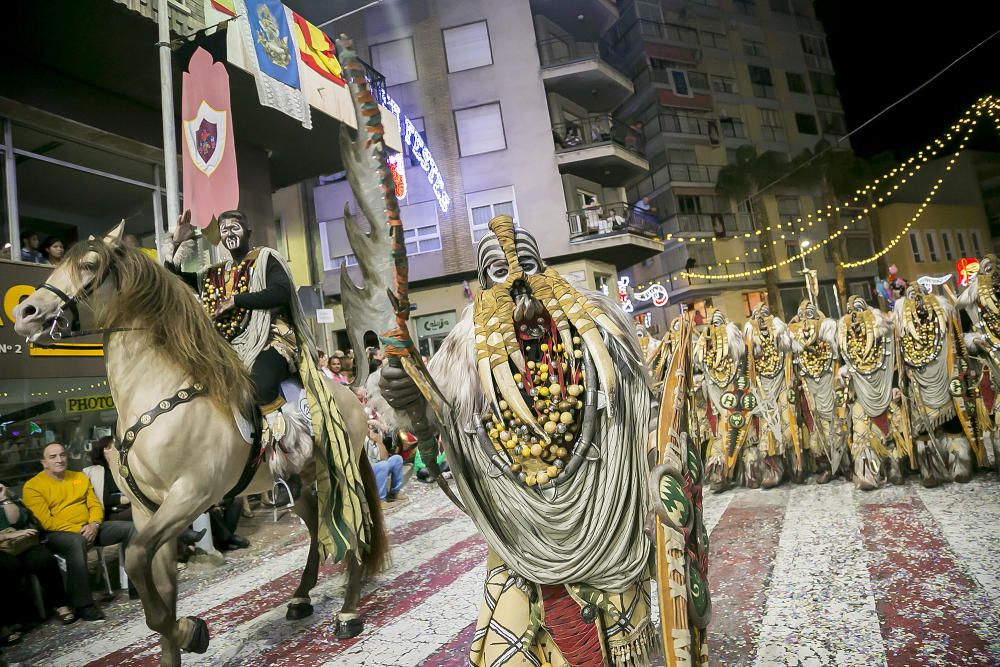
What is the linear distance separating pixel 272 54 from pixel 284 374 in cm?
551

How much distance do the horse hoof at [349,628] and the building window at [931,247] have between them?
33528 mm

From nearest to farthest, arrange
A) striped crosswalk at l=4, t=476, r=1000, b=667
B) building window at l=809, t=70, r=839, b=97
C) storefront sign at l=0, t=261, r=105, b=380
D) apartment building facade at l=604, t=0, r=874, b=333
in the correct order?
striped crosswalk at l=4, t=476, r=1000, b=667
storefront sign at l=0, t=261, r=105, b=380
apartment building facade at l=604, t=0, r=874, b=333
building window at l=809, t=70, r=839, b=97

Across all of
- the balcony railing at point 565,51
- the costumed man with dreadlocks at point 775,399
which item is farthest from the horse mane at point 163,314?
the balcony railing at point 565,51

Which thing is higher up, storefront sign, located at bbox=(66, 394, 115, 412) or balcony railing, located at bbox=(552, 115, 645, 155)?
balcony railing, located at bbox=(552, 115, 645, 155)

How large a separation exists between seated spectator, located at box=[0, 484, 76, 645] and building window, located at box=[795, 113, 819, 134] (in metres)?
32.9

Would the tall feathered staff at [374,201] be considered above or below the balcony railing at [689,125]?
below

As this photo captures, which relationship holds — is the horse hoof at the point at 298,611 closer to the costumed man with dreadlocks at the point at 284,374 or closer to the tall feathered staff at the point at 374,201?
the costumed man with dreadlocks at the point at 284,374

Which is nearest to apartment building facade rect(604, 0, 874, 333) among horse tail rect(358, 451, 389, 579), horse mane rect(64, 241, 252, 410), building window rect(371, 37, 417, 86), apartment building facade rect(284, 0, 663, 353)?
apartment building facade rect(284, 0, 663, 353)

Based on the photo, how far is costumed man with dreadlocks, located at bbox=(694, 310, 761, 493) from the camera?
22.0ft

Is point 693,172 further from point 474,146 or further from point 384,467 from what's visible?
point 384,467

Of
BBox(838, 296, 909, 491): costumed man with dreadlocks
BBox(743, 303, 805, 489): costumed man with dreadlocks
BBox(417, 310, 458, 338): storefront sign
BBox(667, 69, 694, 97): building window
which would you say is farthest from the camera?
BBox(667, 69, 694, 97): building window

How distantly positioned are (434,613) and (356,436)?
1.28 meters

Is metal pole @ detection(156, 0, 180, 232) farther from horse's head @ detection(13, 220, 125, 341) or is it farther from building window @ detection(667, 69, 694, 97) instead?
building window @ detection(667, 69, 694, 97)

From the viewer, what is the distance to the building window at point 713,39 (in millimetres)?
27595
